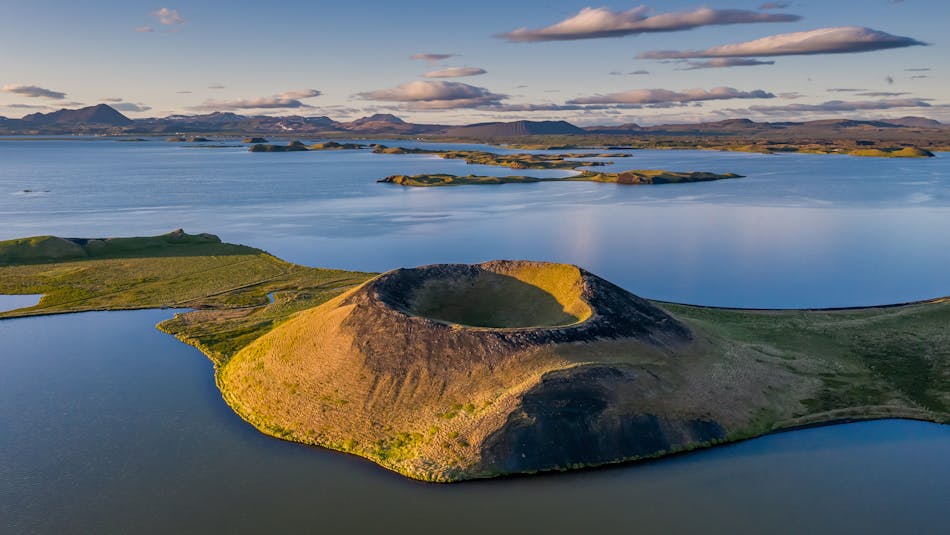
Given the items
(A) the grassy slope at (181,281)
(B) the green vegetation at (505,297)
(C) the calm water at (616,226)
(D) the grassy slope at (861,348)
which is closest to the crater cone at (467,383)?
(B) the green vegetation at (505,297)

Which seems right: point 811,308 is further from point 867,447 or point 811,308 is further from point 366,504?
point 366,504

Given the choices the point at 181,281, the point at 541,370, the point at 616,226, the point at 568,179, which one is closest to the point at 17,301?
the point at 181,281

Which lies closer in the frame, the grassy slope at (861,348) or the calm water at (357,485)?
the calm water at (357,485)

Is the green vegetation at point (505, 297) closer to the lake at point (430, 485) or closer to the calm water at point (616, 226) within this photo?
the lake at point (430, 485)

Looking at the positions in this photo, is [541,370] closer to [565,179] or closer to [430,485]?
[430,485]

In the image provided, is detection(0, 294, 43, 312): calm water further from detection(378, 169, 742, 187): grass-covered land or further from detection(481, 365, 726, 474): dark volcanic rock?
detection(378, 169, 742, 187): grass-covered land

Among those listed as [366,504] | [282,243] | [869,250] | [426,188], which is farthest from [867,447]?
[426,188]
